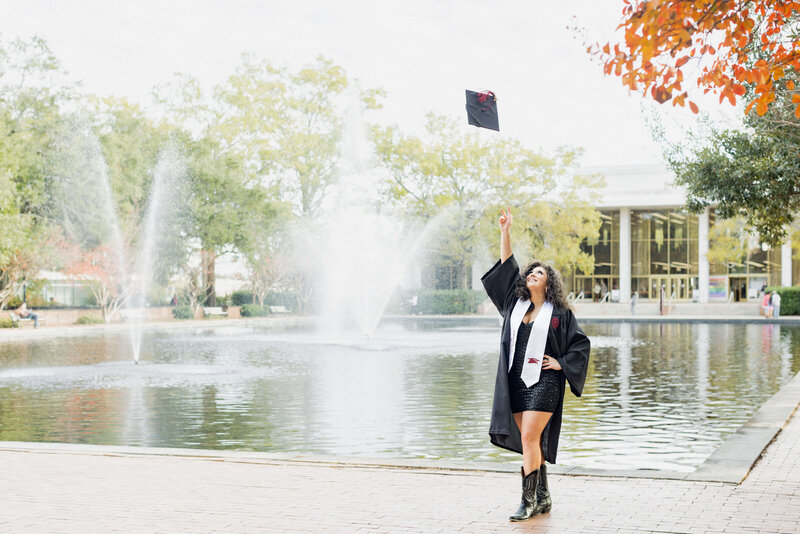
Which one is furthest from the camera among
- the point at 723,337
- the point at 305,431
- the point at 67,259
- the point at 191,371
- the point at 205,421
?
the point at 67,259

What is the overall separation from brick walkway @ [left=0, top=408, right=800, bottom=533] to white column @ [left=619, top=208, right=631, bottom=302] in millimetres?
67406

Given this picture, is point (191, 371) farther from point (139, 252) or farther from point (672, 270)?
point (672, 270)

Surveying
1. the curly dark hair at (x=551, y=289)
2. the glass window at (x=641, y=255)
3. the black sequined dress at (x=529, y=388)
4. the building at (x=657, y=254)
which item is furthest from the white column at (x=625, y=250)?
the black sequined dress at (x=529, y=388)

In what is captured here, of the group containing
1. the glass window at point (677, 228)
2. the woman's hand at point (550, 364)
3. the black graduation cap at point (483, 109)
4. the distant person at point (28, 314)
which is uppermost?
the glass window at point (677, 228)

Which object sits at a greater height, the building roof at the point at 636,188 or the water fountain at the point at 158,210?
the building roof at the point at 636,188

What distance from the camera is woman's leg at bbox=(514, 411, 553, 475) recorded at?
20.4 ft

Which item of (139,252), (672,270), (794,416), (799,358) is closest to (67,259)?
(139,252)

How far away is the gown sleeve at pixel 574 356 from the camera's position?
245 inches

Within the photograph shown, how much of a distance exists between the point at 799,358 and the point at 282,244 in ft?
131

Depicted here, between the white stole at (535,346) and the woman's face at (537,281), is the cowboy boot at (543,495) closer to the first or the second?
the white stole at (535,346)

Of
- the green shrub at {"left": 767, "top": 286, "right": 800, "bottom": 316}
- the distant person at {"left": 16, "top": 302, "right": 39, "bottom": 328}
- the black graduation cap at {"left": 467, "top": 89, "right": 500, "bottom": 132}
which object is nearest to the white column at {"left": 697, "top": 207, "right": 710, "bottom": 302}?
the green shrub at {"left": 767, "top": 286, "right": 800, "bottom": 316}

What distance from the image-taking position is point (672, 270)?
76.7 meters

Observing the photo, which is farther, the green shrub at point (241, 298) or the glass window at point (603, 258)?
the glass window at point (603, 258)

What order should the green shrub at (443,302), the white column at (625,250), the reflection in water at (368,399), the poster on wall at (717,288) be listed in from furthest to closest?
the white column at (625,250), the poster on wall at (717,288), the green shrub at (443,302), the reflection in water at (368,399)
